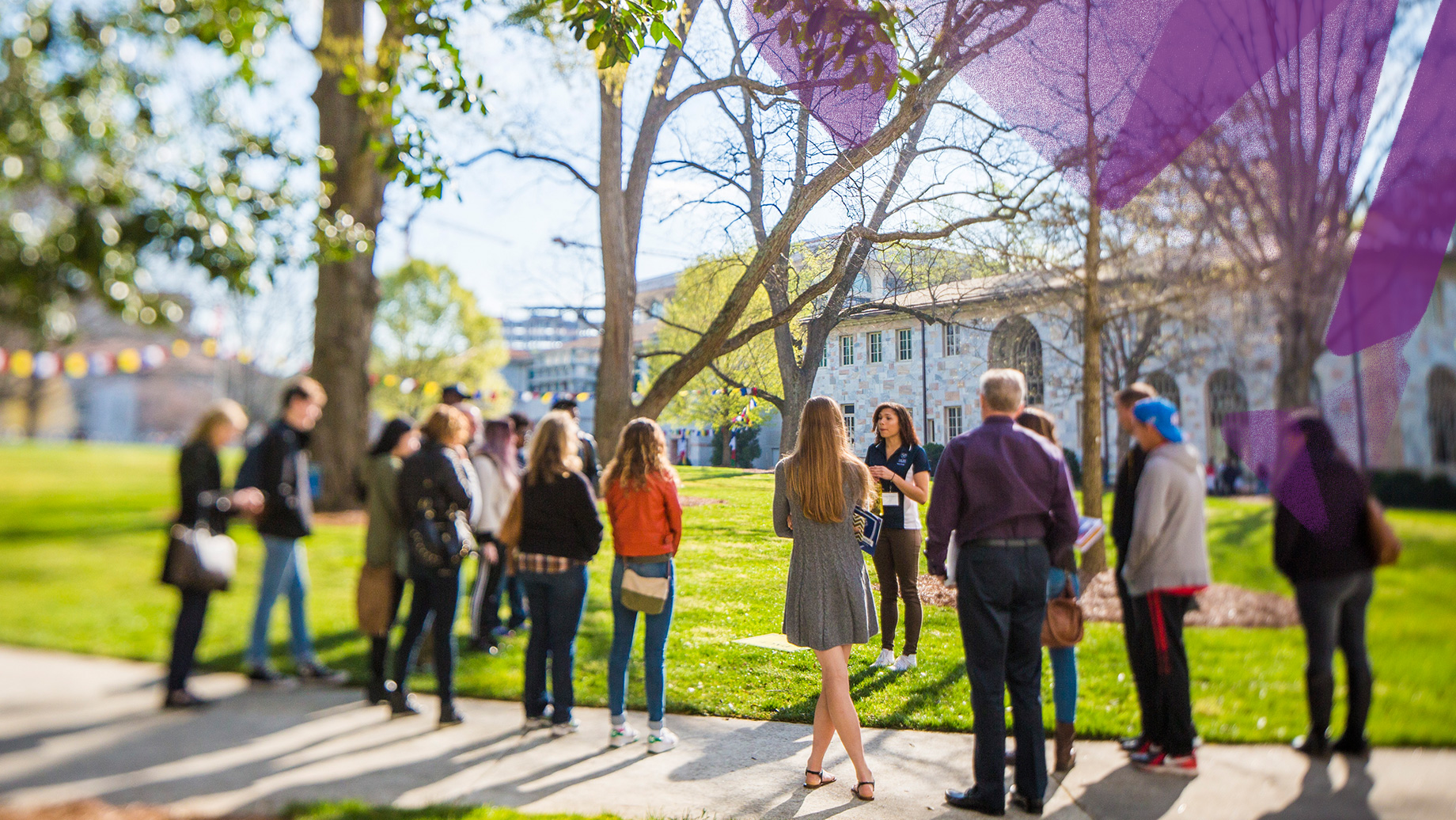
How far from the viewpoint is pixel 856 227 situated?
317 cm

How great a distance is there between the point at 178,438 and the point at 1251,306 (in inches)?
166

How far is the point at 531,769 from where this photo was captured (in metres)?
4.00

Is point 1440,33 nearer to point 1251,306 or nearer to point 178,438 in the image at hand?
point 1251,306

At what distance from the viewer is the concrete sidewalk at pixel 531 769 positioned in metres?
2.42

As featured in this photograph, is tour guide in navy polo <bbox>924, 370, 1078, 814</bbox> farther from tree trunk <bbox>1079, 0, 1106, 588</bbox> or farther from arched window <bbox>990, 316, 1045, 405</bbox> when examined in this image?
tree trunk <bbox>1079, 0, 1106, 588</bbox>

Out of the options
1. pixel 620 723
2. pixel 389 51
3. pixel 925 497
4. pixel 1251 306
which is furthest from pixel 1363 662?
pixel 389 51

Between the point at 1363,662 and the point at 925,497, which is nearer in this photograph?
the point at 1363,662

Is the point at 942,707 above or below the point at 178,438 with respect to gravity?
below

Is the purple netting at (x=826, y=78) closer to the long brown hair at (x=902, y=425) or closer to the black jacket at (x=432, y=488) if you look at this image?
the long brown hair at (x=902, y=425)

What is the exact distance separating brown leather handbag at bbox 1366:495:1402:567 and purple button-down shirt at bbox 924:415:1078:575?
37.6 inches

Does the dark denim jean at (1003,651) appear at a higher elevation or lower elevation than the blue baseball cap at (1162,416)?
lower

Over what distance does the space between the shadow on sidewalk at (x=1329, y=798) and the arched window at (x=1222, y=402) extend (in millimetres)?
1142

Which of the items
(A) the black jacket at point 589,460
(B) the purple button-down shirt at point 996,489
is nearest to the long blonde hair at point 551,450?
(A) the black jacket at point 589,460

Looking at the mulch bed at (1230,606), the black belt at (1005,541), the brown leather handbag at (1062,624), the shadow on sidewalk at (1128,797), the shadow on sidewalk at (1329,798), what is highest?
the black belt at (1005,541)
